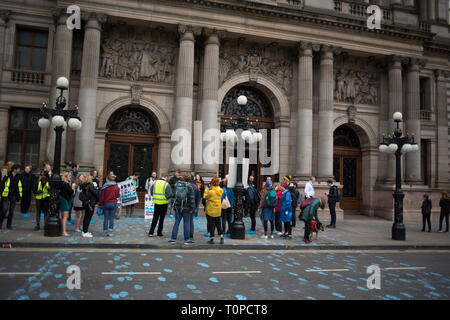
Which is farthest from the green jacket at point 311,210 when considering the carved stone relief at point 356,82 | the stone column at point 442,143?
the stone column at point 442,143

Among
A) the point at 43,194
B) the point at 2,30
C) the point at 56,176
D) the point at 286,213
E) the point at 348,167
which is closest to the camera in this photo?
the point at 56,176

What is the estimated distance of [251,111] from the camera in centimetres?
2209

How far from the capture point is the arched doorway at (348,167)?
23219 mm

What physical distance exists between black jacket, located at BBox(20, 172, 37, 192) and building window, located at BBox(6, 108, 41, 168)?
6198 millimetres

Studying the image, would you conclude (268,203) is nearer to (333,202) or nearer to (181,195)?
(181,195)

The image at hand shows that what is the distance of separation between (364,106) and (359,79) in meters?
1.95

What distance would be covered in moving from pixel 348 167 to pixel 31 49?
21.4 m

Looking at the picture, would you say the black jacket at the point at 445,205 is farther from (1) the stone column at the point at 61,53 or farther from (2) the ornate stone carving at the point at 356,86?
(1) the stone column at the point at 61,53

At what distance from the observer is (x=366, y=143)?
23.4 metres

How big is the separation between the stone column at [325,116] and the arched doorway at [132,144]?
10149 millimetres

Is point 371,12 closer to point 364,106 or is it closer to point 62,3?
point 364,106

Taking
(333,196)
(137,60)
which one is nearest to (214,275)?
(333,196)

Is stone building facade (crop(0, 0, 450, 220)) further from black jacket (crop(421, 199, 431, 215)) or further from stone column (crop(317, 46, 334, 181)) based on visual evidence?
black jacket (crop(421, 199, 431, 215))

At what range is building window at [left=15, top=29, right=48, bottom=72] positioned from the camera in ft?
61.5
